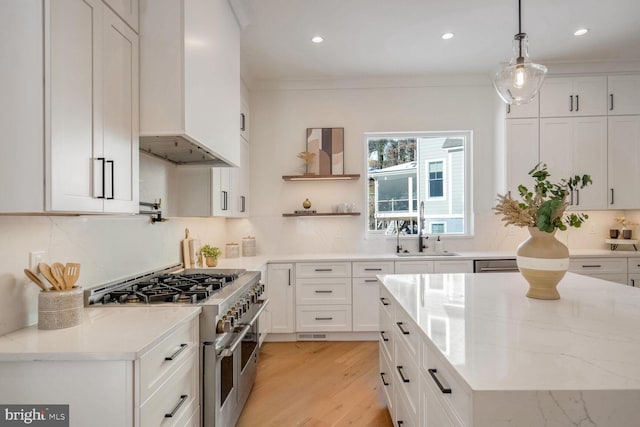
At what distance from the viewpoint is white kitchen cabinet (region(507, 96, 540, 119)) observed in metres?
3.72

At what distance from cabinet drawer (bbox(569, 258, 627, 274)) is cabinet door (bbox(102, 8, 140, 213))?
13.5ft

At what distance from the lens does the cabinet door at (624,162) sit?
3.70 metres

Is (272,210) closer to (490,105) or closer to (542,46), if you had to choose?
(490,105)

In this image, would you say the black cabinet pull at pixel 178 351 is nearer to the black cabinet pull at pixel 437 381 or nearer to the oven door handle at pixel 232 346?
the oven door handle at pixel 232 346

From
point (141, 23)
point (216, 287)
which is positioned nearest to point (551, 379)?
point (216, 287)

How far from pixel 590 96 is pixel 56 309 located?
5019 millimetres

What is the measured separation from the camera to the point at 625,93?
12.1ft

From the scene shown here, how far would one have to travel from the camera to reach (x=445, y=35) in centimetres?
310

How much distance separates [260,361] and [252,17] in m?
3.06

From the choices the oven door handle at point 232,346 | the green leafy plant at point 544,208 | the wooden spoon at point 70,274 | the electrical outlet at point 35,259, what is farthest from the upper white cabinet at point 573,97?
the electrical outlet at point 35,259

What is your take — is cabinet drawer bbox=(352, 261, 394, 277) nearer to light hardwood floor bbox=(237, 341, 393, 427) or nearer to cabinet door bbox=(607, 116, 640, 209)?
light hardwood floor bbox=(237, 341, 393, 427)

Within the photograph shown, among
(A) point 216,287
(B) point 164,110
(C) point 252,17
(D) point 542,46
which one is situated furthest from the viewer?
(D) point 542,46

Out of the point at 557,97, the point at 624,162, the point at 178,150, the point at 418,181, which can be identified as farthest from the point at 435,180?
the point at 178,150

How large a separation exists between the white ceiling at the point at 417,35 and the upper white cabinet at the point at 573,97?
8.8 inches
